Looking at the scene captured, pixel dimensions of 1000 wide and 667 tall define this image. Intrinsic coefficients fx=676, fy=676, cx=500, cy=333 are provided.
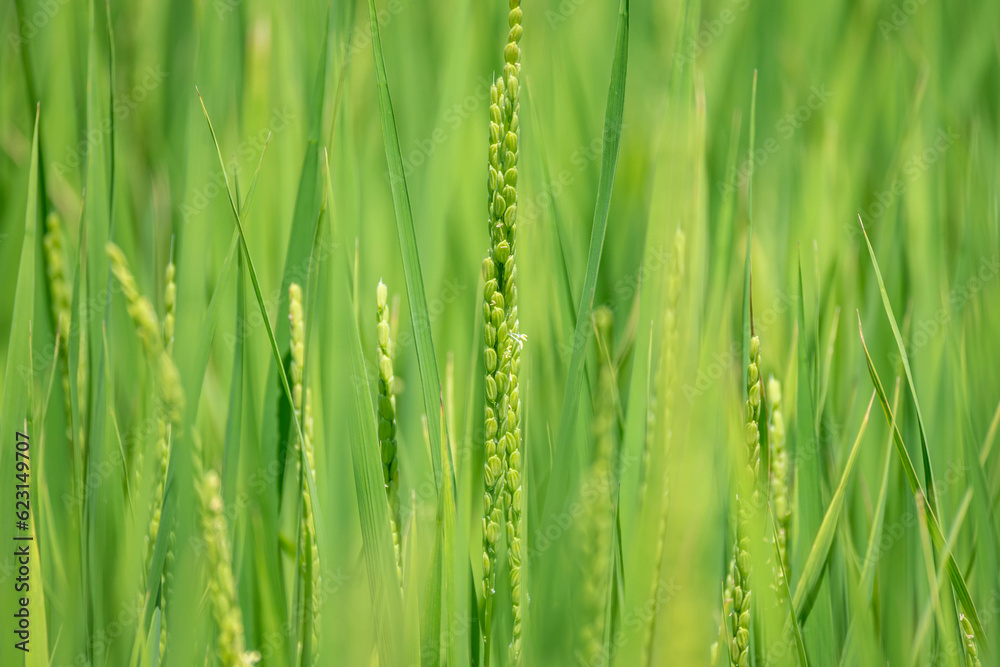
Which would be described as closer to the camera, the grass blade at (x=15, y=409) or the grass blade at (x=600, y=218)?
the grass blade at (x=600, y=218)

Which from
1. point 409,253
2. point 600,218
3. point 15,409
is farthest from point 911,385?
point 15,409

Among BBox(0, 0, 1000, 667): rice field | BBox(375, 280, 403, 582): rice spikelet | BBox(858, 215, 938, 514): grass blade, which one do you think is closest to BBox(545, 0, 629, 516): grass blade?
BBox(0, 0, 1000, 667): rice field

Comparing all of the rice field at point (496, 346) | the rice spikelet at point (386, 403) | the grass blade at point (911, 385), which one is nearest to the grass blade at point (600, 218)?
the rice field at point (496, 346)

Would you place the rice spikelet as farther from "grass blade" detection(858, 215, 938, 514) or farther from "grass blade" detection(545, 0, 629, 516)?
"grass blade" detection(858, 215, 938, 514)

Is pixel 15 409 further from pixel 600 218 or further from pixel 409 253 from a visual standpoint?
pixel 600 218

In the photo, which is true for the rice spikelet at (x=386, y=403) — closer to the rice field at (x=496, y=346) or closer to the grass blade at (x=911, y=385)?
the rice field at (x=496, y=346)

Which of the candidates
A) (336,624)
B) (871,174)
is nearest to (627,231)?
(871,174)

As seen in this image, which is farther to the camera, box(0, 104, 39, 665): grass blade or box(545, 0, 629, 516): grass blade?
box(0, 104, 39, 665): grass blade

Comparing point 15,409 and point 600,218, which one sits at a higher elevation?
point 600,218

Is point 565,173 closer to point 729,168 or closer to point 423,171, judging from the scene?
point 423,171
